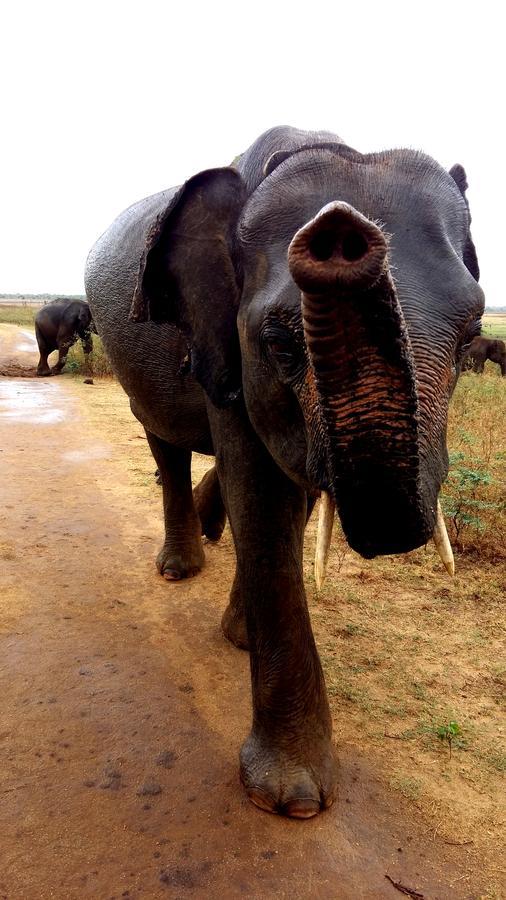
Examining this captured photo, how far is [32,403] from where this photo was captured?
12828 millimetres

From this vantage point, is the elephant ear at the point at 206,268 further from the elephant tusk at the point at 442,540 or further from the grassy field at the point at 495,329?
the grassy field at the point at 495,329

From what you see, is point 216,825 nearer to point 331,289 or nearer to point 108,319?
point 331,289

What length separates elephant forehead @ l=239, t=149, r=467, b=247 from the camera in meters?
2.04

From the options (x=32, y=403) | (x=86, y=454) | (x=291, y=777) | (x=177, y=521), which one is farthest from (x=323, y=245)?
(x=32, y=403)

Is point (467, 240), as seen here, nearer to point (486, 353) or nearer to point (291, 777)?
point (291, 777)

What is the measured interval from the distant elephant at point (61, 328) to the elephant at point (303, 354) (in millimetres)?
15879

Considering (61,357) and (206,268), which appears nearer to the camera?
(206,268)

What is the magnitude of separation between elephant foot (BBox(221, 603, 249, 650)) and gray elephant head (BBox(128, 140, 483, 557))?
1790mm

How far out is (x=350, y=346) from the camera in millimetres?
1486

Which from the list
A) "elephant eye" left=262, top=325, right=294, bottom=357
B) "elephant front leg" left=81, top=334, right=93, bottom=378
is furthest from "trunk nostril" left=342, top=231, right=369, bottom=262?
"elephant front leg" left=81, top=334, right=93, bottom=378

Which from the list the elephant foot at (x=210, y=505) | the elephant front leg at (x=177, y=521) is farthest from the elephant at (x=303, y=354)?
the elephant foot at (x=210, y=505)

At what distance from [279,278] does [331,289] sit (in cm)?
72

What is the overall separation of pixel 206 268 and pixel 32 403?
1109cm

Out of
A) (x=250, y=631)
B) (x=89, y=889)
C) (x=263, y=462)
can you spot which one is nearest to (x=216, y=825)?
(x=89, y=889)
